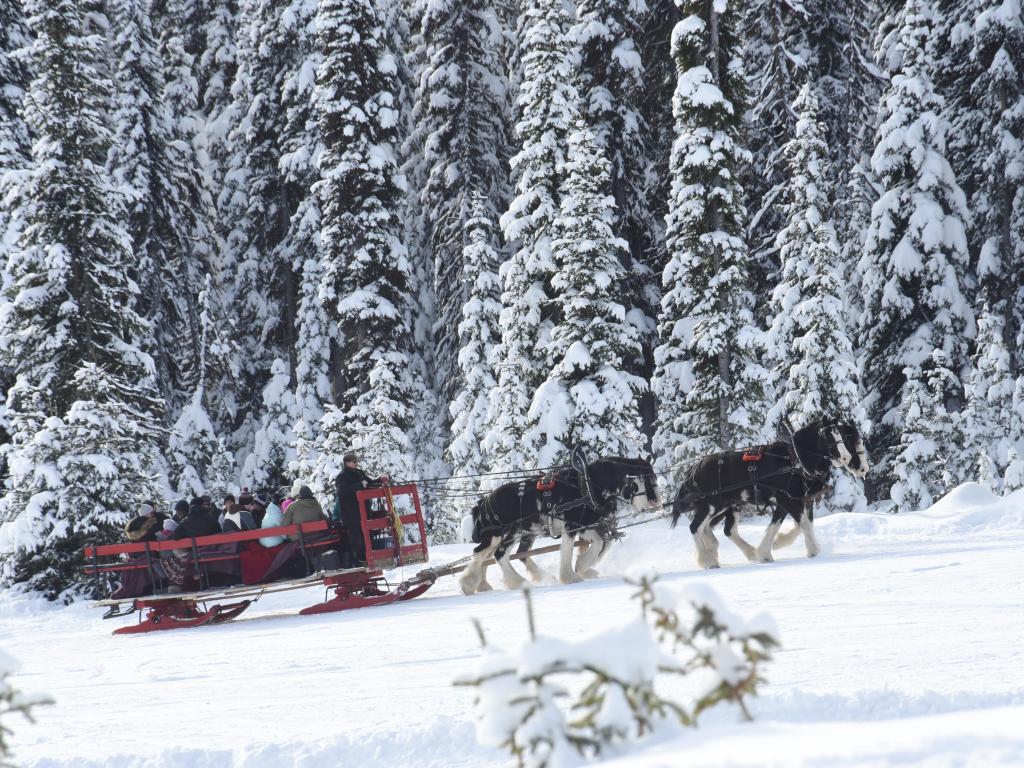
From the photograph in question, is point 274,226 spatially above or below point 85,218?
above

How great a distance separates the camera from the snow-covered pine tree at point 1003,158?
2720 centimetres

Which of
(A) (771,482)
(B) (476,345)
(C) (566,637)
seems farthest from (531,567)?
(B) (476,345)

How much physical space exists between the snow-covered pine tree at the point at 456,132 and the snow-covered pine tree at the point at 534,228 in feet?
18.3

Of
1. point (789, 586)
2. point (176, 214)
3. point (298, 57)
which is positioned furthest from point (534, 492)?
point (298, 57)

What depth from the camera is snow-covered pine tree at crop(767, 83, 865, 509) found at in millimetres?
22969

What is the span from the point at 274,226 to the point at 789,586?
28434 mm

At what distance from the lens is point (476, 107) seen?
32.8 meters

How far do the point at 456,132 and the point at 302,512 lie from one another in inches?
838

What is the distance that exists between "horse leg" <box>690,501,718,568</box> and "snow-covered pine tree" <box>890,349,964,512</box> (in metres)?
12.6

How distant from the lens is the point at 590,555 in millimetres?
13867

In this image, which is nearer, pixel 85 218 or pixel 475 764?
pixel 475 764

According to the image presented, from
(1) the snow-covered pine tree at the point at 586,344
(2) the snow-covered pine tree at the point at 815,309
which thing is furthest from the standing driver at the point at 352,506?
(2) the snow-covered pine tree at the point at 815,309

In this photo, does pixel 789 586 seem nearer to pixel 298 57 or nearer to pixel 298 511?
pixel 298 511

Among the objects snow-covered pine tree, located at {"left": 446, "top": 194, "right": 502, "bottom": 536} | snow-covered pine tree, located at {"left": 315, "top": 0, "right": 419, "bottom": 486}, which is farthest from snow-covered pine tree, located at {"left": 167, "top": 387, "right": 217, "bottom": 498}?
snow-covered pine tree, located at {"left": 446, "top": 194, "right": 502, "bottom": 536}
